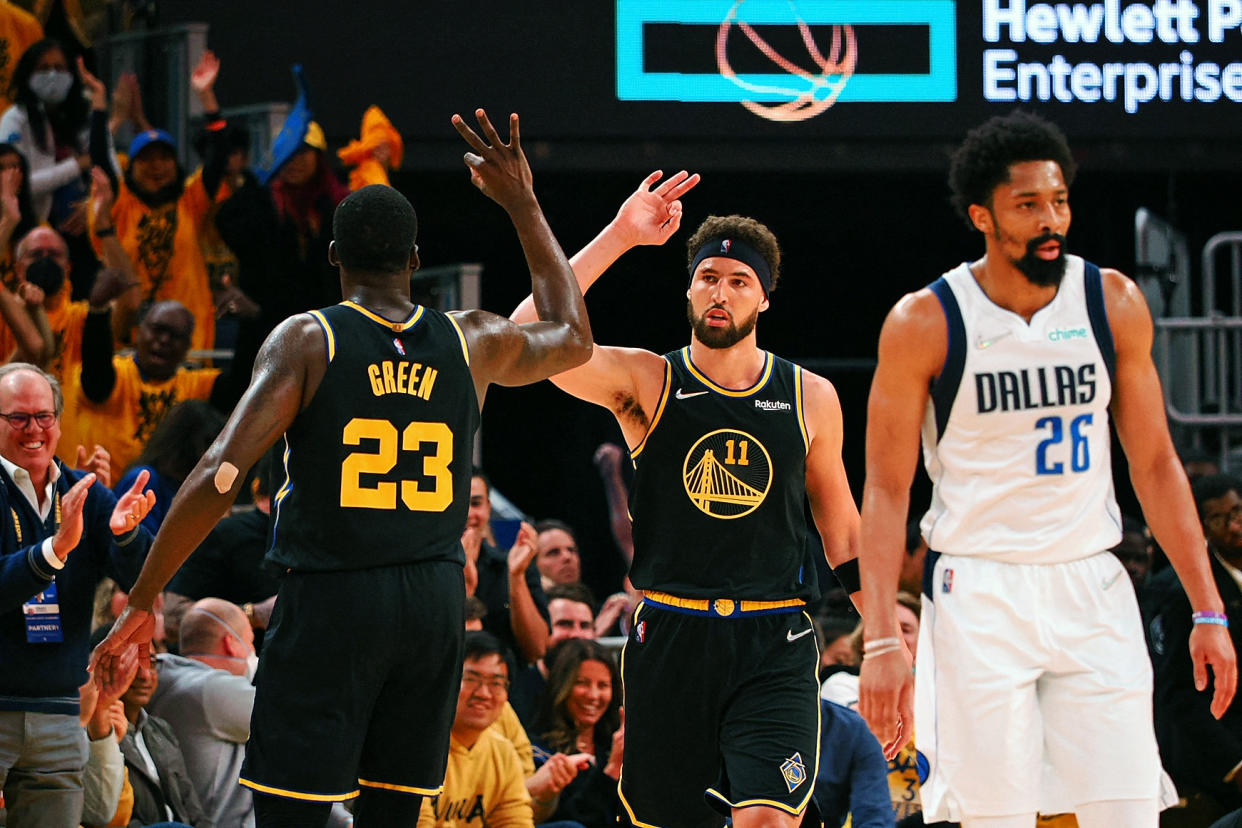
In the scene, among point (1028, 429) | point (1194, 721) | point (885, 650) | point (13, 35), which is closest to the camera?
point (885, 650)

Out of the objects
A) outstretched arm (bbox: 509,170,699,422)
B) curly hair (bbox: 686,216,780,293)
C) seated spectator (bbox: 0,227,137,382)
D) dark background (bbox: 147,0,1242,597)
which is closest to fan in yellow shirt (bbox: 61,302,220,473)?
seated spectator (bbox: 0,227,137,382)

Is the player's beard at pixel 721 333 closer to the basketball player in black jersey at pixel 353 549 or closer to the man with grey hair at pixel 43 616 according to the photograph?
the basketball player in black jersey at pixel 353 549

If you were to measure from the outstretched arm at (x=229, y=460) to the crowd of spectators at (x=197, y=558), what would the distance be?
0.60ft

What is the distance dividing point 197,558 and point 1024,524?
4.16 meters

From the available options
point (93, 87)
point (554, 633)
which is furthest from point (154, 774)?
point (93, 87)

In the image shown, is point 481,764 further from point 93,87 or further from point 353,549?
point 93,87

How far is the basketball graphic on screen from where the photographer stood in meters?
10.9

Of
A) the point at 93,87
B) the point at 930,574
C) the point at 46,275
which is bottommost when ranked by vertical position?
the point at 930,574

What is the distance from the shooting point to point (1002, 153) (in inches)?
191

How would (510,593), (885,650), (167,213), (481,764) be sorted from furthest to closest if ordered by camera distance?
(167,213) < (510,593) < (481,764) < (885,650)

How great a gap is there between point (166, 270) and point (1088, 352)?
709 cm

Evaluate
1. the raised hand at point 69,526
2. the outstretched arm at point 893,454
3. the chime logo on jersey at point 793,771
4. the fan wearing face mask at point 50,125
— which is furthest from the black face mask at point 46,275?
the outstretched arm at point 893,454

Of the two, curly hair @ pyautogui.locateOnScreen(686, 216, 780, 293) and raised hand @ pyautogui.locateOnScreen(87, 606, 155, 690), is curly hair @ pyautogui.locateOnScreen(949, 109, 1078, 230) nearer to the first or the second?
curly hair @ pyautogui.locateOnScreen(686, 216, 780, 293)

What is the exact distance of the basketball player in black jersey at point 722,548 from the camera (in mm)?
5531
